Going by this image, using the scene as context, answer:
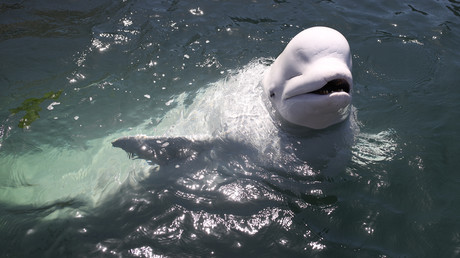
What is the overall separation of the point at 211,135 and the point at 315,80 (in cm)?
186

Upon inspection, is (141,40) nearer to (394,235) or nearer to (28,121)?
(28,121)

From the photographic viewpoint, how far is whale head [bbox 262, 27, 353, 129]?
12.5 ft

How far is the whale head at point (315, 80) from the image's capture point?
3822 millimetres

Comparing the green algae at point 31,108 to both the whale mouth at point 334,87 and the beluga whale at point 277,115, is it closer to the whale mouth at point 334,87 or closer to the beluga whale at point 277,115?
the beluga whale at point 277,115

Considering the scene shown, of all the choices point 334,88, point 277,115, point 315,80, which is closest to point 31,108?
point 277,115

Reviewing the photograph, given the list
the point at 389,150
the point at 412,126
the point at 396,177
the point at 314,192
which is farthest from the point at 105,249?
the point at 412,126

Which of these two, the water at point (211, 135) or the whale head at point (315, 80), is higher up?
the whale head at point (315, 80)

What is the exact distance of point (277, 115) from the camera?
487cm

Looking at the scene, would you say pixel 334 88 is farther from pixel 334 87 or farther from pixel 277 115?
pixel 277 115

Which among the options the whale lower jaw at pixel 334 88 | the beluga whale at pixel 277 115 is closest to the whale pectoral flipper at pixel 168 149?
the beluga whale at pixel 277 115

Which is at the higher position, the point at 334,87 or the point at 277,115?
the point at 334,87

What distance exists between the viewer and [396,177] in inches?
178

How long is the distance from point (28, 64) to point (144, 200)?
445cm

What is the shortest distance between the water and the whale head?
0.47m
